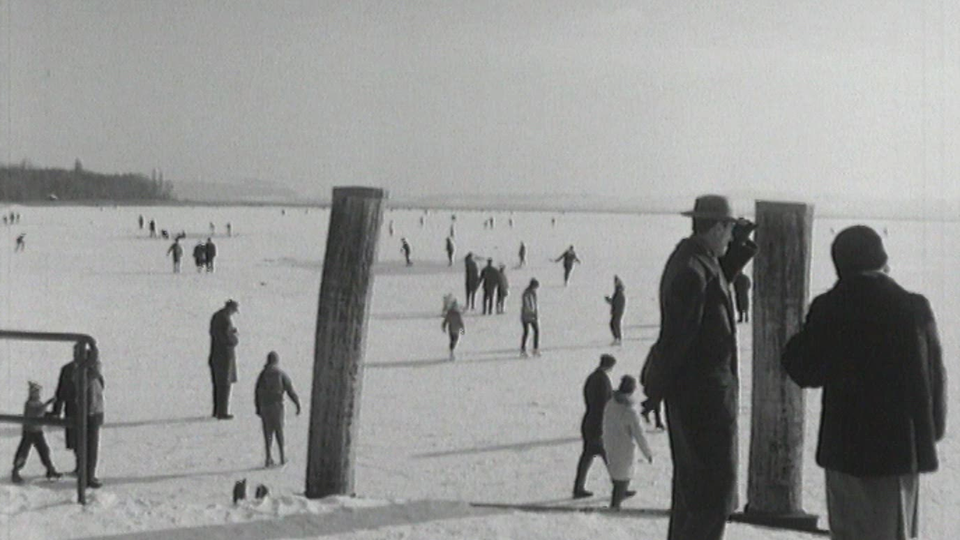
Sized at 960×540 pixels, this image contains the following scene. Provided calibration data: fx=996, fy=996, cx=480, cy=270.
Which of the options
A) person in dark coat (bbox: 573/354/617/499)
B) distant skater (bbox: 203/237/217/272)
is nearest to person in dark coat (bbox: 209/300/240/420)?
person in dark coat (bbox: 573/354/617/499)

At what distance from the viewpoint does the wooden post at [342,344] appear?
7445mm

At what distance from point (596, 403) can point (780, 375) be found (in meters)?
2.67

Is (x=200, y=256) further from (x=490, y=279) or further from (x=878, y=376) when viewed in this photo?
(x=878, y=376)

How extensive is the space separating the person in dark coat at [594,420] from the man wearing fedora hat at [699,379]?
463cm

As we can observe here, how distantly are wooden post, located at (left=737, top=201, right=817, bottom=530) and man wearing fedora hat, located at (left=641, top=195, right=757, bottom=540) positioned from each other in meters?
2.48

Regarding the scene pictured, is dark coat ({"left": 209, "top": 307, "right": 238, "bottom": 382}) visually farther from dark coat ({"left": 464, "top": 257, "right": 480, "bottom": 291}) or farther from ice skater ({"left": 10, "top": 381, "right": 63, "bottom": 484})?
dark coat ({"left": 464, "top": 257, "right": 480, "bottom": 291})

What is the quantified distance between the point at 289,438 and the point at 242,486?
4.57m

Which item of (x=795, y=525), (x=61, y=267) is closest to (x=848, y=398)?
(x=795, y=525)

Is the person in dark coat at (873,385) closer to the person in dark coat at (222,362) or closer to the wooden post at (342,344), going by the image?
the wooden post at (342,344)

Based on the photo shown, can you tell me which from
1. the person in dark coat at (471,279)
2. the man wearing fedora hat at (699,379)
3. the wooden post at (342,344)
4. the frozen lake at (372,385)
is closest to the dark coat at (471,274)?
the person in dark coat at (471,279)

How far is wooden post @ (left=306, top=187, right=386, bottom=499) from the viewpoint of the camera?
7.45 m

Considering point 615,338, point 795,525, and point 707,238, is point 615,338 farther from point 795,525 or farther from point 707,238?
point 707,238

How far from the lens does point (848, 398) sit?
13.1 feet

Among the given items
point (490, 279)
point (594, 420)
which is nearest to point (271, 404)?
point (594, 420)
